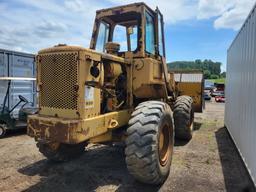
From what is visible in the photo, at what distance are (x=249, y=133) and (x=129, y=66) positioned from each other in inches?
97.5

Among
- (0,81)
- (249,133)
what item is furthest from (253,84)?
(0,81)

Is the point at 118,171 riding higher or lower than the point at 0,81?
lower

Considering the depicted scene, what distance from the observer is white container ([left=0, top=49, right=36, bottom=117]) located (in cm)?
948

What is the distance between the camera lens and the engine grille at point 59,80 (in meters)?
4.03

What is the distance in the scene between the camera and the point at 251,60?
16.5ft

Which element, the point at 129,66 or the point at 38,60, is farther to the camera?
the point at 129,66

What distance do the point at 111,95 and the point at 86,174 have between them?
1562mm

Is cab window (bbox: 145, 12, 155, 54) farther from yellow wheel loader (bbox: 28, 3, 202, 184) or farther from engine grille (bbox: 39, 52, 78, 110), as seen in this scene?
engine grille (bbox: 39, 52, 78, 110)

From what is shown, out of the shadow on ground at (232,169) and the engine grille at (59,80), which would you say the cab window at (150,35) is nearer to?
the engine grille at (59,80)

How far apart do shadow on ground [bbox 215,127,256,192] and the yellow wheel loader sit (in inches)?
45.7

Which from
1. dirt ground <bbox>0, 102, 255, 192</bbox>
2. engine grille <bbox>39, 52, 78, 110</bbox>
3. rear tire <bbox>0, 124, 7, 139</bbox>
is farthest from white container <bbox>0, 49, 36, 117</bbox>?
engine grille <bbox>39, 52, 78, 110</bbox>

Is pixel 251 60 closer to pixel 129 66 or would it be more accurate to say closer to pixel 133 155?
pixel 129 66

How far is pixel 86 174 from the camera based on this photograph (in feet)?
16.9

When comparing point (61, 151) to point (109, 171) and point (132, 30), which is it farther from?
point (132, 30)
